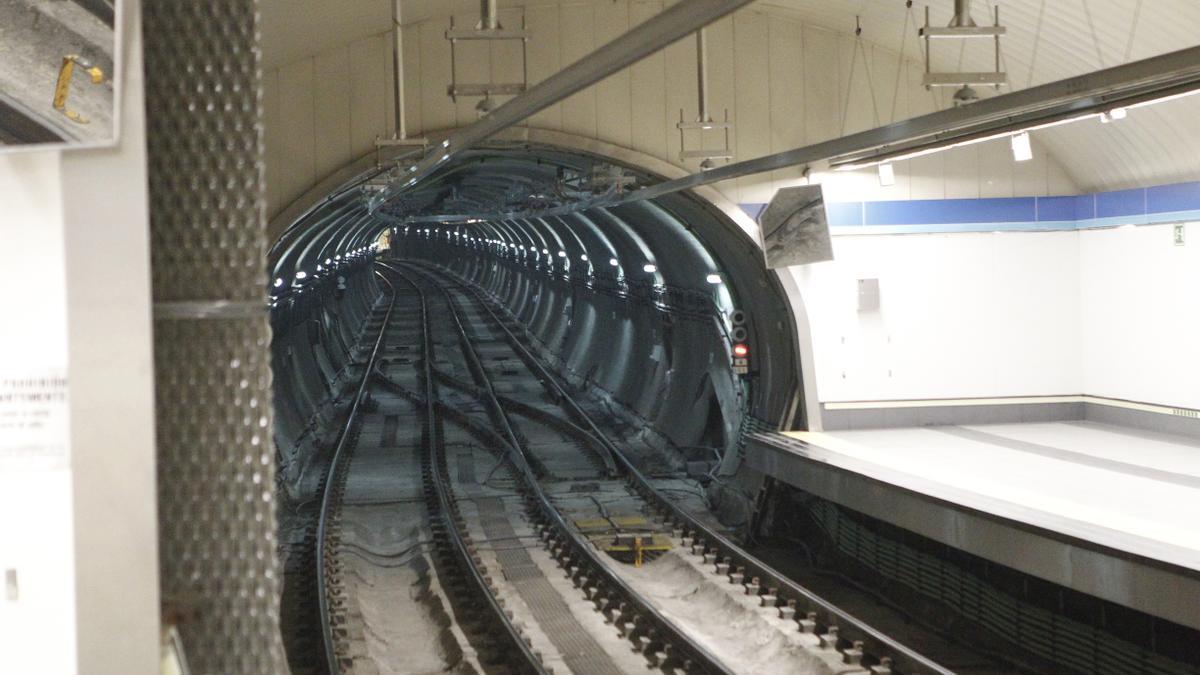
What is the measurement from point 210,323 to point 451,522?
29.5ft

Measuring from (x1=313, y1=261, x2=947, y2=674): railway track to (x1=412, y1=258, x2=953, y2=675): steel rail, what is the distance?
0.01 m

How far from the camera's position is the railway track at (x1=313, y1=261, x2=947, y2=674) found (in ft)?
25.5

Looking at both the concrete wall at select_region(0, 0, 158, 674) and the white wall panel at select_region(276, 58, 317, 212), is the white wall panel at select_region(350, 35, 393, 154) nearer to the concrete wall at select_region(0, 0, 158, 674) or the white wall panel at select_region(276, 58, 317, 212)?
the white wall panel at select_region(276, 58, 317, 212)

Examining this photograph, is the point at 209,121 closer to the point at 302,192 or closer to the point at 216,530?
the point at 216,530

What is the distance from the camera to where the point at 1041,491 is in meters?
8.56

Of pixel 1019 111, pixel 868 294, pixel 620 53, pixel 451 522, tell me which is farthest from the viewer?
pixel 868 294

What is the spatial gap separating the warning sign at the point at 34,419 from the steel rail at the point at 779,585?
5309 millimetres

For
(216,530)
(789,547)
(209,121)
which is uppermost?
(209,121)

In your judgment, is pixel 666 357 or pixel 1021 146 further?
pixel 666 357

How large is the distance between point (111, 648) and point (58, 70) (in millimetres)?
1099

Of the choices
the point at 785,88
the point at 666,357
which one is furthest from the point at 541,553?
the point at 666,357

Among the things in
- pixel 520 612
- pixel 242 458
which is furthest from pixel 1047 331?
pixel 242 458

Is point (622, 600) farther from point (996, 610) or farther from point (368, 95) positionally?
point (368, 95)

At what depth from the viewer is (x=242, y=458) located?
8.54 ft
